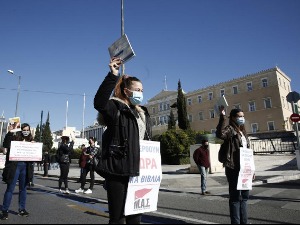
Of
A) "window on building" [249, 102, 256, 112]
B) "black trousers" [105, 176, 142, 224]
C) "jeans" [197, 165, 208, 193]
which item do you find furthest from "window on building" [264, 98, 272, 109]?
"black trousers" [105, 176, 142, 224]

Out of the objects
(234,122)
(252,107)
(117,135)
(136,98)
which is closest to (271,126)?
(252,107)

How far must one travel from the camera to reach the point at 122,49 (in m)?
6.33

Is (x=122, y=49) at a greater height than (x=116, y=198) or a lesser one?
greater

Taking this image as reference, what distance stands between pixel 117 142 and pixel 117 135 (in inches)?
3.0

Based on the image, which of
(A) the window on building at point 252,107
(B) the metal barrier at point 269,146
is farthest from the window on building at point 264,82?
(B) the metal barrier at point 269,146

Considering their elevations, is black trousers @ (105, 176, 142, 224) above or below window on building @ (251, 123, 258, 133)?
below

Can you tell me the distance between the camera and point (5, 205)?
5812 millimetres

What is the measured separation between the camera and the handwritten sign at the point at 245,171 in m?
4.27

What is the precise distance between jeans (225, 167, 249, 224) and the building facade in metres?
46.6

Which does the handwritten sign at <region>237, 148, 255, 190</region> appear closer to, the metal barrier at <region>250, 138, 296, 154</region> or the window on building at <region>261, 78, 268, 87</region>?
the metal barrier at <region>250, 138, 296, 154</region>

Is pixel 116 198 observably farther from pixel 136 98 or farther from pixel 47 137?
pixel 47 137

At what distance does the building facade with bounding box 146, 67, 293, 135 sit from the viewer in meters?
49.5

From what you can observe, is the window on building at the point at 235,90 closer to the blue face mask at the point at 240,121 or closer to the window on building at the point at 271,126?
the window on building at the point at 271,126

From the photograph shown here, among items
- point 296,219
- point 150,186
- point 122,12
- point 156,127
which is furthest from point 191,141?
point 156,127
